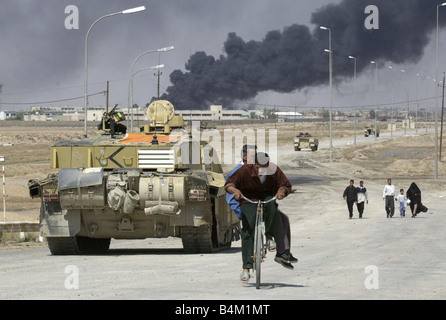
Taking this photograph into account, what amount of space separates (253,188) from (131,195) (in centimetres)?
713

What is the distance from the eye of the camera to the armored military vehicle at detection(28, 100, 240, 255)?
19453mm

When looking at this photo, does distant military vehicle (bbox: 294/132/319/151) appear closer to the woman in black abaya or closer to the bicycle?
the woman in black abaya

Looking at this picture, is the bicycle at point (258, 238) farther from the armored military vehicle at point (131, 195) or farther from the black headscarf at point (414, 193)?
the black headscarf at point (414, 193)

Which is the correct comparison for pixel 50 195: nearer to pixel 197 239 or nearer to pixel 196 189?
pixel 196 189

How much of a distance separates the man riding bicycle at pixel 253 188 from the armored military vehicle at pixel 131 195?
676cm

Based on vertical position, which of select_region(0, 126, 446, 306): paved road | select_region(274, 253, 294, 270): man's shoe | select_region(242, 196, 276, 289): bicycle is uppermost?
select_region(242, 196, 276, 289): bicycle

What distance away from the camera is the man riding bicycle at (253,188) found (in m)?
12.6

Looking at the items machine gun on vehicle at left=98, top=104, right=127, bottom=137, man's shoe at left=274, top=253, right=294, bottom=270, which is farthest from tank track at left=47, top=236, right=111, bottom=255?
man's shoe at left=274, top=253, right=294, bottom=270

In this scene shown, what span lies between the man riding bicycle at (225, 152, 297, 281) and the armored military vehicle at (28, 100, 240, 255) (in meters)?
6.76

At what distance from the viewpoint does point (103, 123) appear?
Answer: 76.1ft

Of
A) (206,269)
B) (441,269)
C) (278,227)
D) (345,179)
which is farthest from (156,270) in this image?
(345,179)

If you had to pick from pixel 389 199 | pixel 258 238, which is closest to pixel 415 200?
pixel 389 199

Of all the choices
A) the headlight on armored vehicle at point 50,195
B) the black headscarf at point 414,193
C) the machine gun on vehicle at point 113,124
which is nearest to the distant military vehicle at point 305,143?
the black headscarf at point 414,193
